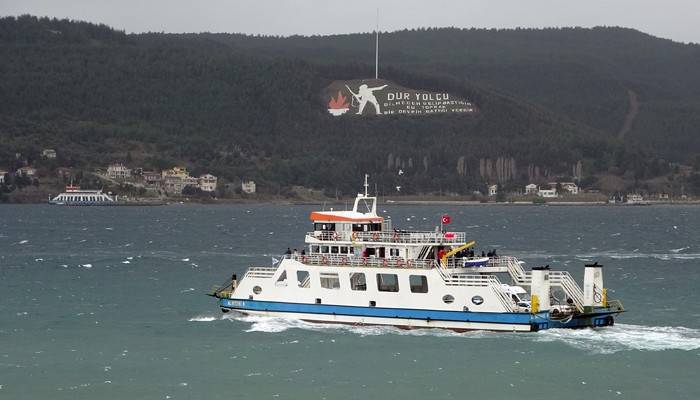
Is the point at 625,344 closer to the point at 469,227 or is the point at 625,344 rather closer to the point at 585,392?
the point at 585,392

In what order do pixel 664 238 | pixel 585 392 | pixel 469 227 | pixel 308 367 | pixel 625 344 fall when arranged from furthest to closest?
pixel 469 227 < pixel 664 238 < pixel 625 344 < pixel 308 367 < pixel 585 392

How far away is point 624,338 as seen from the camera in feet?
164

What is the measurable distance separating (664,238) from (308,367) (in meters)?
81.8

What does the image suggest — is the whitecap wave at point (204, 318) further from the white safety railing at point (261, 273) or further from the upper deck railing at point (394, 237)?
the upper deck railing at point (394, 237)

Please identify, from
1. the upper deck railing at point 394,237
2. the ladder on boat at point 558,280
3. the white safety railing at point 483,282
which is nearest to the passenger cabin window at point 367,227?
the upper deck railing at point 394,237

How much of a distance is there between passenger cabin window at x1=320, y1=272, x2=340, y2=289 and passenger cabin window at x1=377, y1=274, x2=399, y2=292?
70.9 inches

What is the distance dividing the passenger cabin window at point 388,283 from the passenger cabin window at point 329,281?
1.80 m

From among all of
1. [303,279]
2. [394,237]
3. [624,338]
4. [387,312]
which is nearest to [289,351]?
[387,312]

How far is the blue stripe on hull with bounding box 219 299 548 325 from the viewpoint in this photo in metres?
50.1

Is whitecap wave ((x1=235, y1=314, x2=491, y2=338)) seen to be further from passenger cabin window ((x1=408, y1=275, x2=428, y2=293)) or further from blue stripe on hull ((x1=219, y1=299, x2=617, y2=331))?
passenger cabin window ((x1=408, y1=275, x2=428, y2=293))

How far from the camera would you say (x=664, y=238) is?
12169cm

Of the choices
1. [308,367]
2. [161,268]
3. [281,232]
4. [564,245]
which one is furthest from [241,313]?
[281,232]

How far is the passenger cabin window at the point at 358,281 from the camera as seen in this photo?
52812mm

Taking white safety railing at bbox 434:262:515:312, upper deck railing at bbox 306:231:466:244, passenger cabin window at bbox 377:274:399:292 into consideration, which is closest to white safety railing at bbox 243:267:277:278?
upper deck railing at bbox 306:231:466:244
